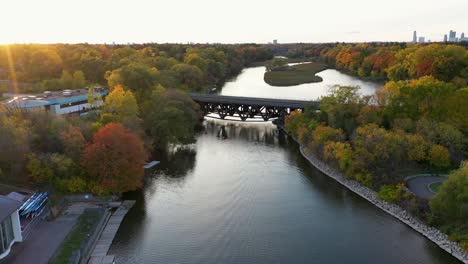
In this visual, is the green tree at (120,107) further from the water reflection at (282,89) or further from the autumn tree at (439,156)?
the water reflection at (282,89)

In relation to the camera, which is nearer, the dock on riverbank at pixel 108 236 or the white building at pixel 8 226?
the white building at pixel 8 226

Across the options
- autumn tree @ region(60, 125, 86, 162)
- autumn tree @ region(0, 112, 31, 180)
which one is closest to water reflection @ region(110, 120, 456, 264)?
autumn tree @ region(60, 125, 86, 162)

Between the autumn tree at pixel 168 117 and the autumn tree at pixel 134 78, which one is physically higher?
the autumn tree at pixel 134 78

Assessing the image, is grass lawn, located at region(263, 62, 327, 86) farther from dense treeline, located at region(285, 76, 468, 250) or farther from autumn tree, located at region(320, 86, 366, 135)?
dense treeline, located at region(285, 76, 468, 250)

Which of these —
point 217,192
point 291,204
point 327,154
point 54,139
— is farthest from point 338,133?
point 54,139

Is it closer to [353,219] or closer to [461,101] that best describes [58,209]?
[353,219]

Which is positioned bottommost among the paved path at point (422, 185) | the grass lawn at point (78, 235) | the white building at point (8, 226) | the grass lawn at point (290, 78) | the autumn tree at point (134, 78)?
the grass lawn at point (78, 235)

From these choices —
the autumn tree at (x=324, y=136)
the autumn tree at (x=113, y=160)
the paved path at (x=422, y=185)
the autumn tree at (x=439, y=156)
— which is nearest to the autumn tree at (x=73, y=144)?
the autumn tree at (x=113, y=160)
